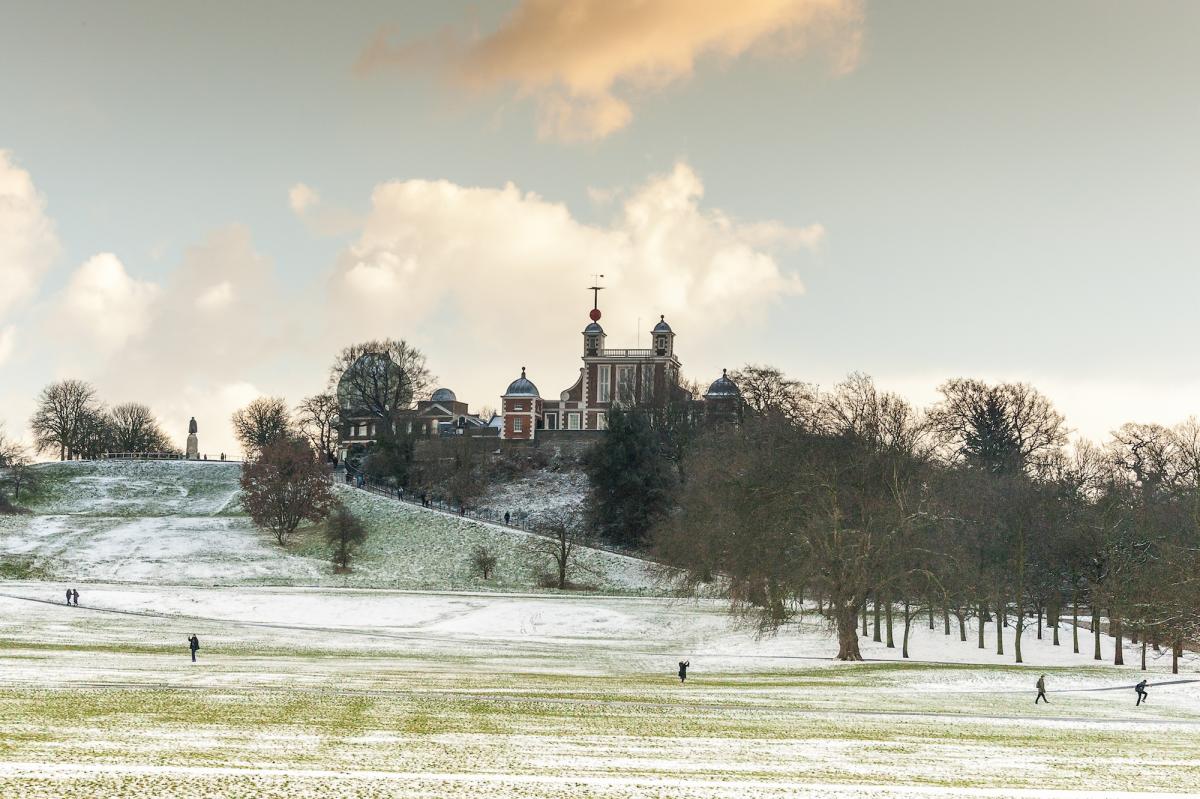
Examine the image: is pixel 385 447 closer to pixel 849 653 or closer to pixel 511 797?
pixel 849 653

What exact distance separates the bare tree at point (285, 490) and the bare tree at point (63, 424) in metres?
65.6

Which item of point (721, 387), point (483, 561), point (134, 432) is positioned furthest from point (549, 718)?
point (134, 432)

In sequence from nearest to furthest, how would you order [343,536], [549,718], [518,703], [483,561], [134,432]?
1. [549,718]
2. [518,703]
3. [483,561]
4. [343,536]
5. [134,432]

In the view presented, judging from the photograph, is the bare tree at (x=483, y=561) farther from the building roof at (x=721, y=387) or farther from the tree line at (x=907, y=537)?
the building roof at (x=721, y=387)

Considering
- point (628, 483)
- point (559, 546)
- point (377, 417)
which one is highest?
point (377, 417)

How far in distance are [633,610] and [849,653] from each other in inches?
909

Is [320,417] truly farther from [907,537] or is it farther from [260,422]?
[907,537]

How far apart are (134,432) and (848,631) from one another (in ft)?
472

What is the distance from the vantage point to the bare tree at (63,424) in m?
160

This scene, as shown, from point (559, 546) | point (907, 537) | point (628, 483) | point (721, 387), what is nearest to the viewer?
point (907, 537)

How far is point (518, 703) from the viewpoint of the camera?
35344 millimetres

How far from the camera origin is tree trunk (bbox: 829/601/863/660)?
55.2 metres

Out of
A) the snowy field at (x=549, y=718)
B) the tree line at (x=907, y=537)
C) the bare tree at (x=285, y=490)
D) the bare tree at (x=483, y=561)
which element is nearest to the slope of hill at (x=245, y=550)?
the bare tree at (x=483, y=561)

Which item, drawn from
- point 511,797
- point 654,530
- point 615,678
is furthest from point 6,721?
point 654,530
